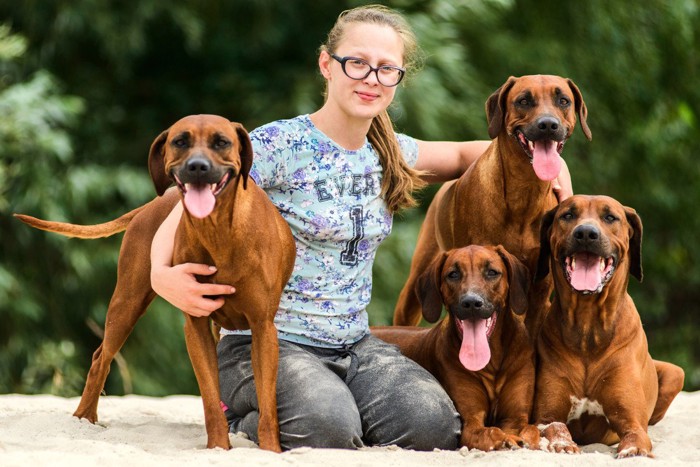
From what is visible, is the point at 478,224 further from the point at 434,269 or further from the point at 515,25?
the point at 515,25

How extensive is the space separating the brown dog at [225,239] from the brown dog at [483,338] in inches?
33.4

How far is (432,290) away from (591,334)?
2.59 feet

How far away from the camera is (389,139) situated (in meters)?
5.71

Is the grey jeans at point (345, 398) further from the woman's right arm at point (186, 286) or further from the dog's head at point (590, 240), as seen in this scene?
the dog's head at point (590, 240)

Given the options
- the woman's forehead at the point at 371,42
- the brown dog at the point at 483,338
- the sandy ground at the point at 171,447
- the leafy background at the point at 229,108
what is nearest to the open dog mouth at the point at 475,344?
the brown dog at the point at 483,338

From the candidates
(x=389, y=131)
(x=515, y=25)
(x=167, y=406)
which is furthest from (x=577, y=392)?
(x=515, y=25)

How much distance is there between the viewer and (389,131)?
5.74 meters

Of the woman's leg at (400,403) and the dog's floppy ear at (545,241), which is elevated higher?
the dog's floppy ear at (545,241)

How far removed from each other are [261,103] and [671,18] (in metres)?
4.58

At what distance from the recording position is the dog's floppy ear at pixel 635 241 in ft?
17.2

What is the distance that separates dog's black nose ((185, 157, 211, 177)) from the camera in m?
4.30

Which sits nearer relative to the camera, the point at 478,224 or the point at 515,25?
the point at 478,224

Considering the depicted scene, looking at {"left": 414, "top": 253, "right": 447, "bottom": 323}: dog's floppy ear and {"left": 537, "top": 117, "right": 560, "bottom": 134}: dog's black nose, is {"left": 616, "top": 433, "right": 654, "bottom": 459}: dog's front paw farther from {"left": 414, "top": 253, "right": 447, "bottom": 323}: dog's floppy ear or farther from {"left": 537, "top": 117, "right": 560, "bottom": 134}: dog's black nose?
{"left": 537, "top": 117, "right": 560, "bottom": 134}: dog's black nose

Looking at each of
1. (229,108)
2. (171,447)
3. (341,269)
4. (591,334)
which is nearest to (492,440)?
(591,334)
